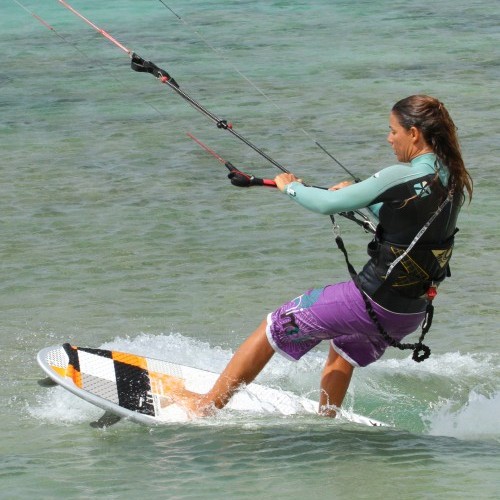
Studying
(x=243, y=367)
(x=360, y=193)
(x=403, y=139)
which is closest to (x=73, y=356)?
(x=243, y=367)

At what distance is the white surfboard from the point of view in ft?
22.8

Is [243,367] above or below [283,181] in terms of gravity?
below

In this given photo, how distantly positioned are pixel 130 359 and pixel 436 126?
2.38m

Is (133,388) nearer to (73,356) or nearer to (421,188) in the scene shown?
(73,356)

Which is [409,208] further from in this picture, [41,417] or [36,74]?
[36,74]

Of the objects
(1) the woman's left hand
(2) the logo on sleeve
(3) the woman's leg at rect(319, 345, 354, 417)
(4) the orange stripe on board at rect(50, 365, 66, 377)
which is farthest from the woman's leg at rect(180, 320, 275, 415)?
(2) the logo on sleeve

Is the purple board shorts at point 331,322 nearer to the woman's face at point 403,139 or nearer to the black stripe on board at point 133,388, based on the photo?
the woman's face at point 403,139

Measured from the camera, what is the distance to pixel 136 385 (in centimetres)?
723

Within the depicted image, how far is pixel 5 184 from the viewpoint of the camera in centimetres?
1266

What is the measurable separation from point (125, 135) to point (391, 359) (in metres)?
6.71

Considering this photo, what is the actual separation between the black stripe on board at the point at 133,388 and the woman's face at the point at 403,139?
6.22 feet

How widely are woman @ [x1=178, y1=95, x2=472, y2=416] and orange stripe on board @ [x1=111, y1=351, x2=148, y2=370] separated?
97cm

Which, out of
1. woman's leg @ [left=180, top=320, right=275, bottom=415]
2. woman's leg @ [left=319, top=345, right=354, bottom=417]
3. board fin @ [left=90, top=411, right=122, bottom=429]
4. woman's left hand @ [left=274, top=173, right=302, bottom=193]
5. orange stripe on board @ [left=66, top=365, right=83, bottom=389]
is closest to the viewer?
woman's left hand @ [left=274, top=173, right=302, bottom=193]

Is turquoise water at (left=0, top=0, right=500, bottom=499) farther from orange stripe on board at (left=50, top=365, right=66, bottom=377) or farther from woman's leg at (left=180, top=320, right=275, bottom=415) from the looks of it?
orange stripe on board at (left=50, top=365, right=66, bottom=377)
